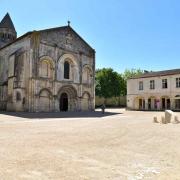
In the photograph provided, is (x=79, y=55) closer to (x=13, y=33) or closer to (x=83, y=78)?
(x=83, y=78)

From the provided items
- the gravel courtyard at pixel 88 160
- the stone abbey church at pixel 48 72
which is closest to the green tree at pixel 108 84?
the stone abbey church at pixel 48 72

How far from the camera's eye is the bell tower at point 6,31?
5275 centimetres

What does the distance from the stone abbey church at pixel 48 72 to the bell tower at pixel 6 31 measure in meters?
14.8

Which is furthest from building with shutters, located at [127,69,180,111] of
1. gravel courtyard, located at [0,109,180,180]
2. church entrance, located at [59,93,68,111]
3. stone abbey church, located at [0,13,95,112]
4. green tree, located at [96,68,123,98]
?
gravel courtyard, located at [0,109,180,180]

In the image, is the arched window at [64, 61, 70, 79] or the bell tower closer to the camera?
the arched window at [64, 61, 70, 79]

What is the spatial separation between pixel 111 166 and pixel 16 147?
361 cm

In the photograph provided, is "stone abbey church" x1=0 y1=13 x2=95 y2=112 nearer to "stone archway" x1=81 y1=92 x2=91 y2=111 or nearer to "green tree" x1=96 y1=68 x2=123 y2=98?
"stone archway" x1=81 y1=92 x2=91 y2=111

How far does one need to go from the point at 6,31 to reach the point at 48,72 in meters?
26.6

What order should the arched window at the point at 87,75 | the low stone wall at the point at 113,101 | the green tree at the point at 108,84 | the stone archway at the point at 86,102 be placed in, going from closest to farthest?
the stone archway at the point at 86,102 < the arched window at the point at 87,75 < the green tree at the point at 108,84 < the low stone wall at the point at 113,101

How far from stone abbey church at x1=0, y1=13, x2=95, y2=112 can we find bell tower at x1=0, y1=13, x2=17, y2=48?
584 inches

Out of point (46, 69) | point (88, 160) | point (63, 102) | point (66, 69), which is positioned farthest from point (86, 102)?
point (88, 160)

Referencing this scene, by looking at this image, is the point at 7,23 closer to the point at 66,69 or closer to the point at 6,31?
the point at 6,31

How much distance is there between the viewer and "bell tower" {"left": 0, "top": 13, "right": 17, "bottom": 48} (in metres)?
52.8

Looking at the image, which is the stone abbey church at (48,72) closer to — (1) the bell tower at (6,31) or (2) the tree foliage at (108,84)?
(1) the bell tower at (6,31)
